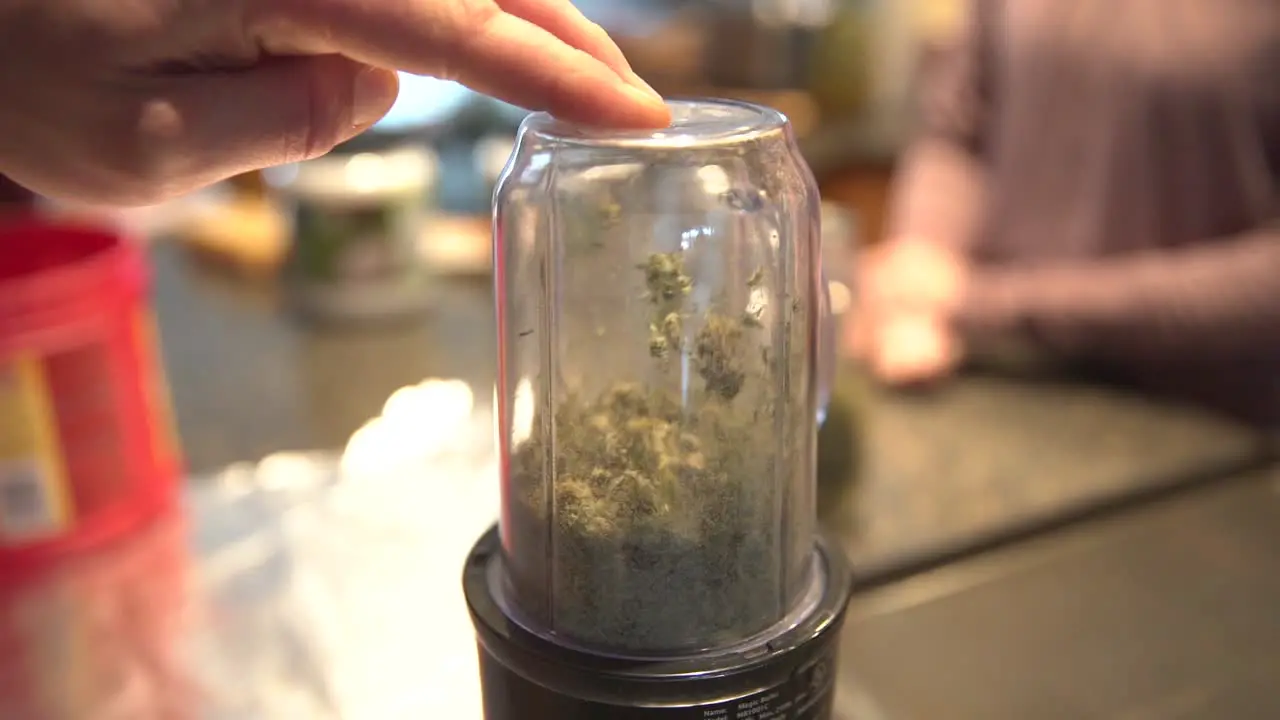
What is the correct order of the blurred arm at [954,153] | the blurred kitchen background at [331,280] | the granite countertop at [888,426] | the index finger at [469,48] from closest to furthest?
the index finger at [469,48] < the granite countertop at [888,426] < the blurred kitchen background at [331,280] < the blurred arm at [954,153]

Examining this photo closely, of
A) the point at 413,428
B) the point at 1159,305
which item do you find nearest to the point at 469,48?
the point at 413,428

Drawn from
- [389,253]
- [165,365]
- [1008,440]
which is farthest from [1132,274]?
[165,365]

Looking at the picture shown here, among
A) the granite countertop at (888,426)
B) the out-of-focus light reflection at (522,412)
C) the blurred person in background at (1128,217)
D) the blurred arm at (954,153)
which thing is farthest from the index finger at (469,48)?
the blurred arm at (954,153)

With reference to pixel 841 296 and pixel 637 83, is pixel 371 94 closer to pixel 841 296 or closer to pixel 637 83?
pixel 637 83

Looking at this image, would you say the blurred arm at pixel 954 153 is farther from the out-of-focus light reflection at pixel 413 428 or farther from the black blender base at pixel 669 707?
the black blender base at pixel 669 707

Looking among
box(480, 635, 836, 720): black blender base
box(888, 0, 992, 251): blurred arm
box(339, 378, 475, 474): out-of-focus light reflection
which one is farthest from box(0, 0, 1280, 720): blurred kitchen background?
box(888, 0, 992, 251): blurred arm

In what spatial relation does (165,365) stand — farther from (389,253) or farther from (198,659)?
(198,659)
